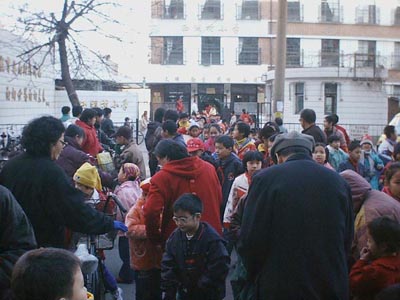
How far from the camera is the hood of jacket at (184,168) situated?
18.3 feet

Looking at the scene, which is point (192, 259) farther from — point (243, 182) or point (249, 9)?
point (249, 9)

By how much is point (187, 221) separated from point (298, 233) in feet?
4.97

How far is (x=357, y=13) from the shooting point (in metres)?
46.8

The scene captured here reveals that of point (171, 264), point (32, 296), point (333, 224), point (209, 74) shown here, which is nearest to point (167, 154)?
point (171, 264)

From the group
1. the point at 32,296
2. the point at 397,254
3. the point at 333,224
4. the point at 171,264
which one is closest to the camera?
the point at 32,296

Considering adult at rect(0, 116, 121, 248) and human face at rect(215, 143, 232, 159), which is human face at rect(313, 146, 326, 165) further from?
adult at rect(0, 116, 121, 248)

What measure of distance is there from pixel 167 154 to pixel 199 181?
0.37 meters

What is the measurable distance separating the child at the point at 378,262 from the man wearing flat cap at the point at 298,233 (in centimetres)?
25

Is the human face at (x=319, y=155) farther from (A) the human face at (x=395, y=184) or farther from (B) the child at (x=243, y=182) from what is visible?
(A) the human face at (x=395, y=184)

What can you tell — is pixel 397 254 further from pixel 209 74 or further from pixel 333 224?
pixel 209 74

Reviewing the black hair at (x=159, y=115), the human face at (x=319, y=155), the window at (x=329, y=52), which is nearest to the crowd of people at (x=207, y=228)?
the human face at (x=319, y=155)

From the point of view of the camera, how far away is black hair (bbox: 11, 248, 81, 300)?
2.68 meters

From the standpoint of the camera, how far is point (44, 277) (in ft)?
8.82

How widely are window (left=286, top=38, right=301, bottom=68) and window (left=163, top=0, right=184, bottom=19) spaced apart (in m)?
7.99
